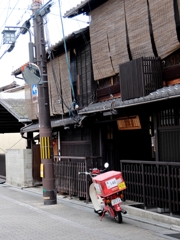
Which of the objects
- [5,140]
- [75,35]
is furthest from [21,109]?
[5,140]

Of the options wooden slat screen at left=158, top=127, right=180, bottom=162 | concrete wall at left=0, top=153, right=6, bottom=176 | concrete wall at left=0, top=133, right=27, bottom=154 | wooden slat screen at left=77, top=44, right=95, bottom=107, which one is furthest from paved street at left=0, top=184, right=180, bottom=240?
concrete wall at left=0, top=133, right=27, bottom=154

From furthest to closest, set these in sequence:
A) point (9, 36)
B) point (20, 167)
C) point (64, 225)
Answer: point (20, 167)
point (9, 36)
point (64, 225)

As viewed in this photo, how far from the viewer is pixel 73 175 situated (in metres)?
14.0

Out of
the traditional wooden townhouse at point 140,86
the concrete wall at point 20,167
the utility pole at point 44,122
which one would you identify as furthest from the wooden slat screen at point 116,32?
the concrete wall at point 20,167

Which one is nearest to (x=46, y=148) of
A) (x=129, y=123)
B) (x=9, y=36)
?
(x=129, y=123)

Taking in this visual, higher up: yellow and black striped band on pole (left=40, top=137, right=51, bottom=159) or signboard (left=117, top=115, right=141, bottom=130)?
signboard (left=117, top=115, right=141, bottom=130)

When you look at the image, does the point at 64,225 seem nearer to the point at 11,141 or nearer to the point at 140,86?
the point at 140,86

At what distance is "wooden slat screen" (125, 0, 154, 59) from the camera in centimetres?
1100

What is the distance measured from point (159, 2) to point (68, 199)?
775cm

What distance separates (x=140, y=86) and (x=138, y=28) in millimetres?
1947

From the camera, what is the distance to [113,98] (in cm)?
1325

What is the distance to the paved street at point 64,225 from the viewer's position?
871cm

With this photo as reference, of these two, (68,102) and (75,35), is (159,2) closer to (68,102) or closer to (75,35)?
(75,35)

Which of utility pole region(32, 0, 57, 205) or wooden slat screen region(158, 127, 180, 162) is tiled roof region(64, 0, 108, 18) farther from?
wooden slat screen region(158, 127, 180, 162)
